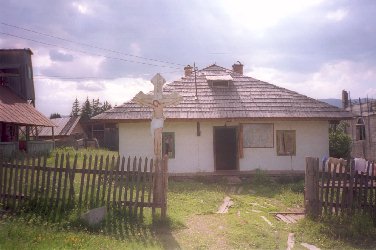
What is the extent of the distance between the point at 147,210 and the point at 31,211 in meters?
2.82

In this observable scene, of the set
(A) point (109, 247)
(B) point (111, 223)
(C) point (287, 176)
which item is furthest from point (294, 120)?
(A) point (109, 247)

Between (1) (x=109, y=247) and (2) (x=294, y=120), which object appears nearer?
(1) (x=109, y=247)

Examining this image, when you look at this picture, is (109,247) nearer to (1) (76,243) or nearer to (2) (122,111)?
(1) (76,243)

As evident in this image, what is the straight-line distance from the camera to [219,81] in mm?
19562

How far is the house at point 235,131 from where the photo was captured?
1666 centimetres

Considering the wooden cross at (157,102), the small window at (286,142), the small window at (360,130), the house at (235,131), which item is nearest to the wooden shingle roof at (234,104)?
the house at (235,131)

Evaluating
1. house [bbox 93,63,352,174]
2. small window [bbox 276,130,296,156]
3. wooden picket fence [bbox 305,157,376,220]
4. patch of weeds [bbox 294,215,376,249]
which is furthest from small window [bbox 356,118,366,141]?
patch of weeds [bbox 294,215,376,249]

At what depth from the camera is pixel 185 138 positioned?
16.8 meters

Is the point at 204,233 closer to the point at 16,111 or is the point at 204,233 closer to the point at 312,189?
the point at 312,189

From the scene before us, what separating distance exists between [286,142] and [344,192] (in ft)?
28.4

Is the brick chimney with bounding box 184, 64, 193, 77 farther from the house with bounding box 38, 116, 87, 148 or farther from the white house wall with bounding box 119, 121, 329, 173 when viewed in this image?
the house with bounding box 38, 116, 87, 148

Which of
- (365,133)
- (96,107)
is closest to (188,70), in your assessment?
(365,133)

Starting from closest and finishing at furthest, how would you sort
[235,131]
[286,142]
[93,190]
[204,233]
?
[204,233]
[93,190]
[286,142]
[235,131]

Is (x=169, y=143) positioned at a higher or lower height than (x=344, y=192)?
higher
